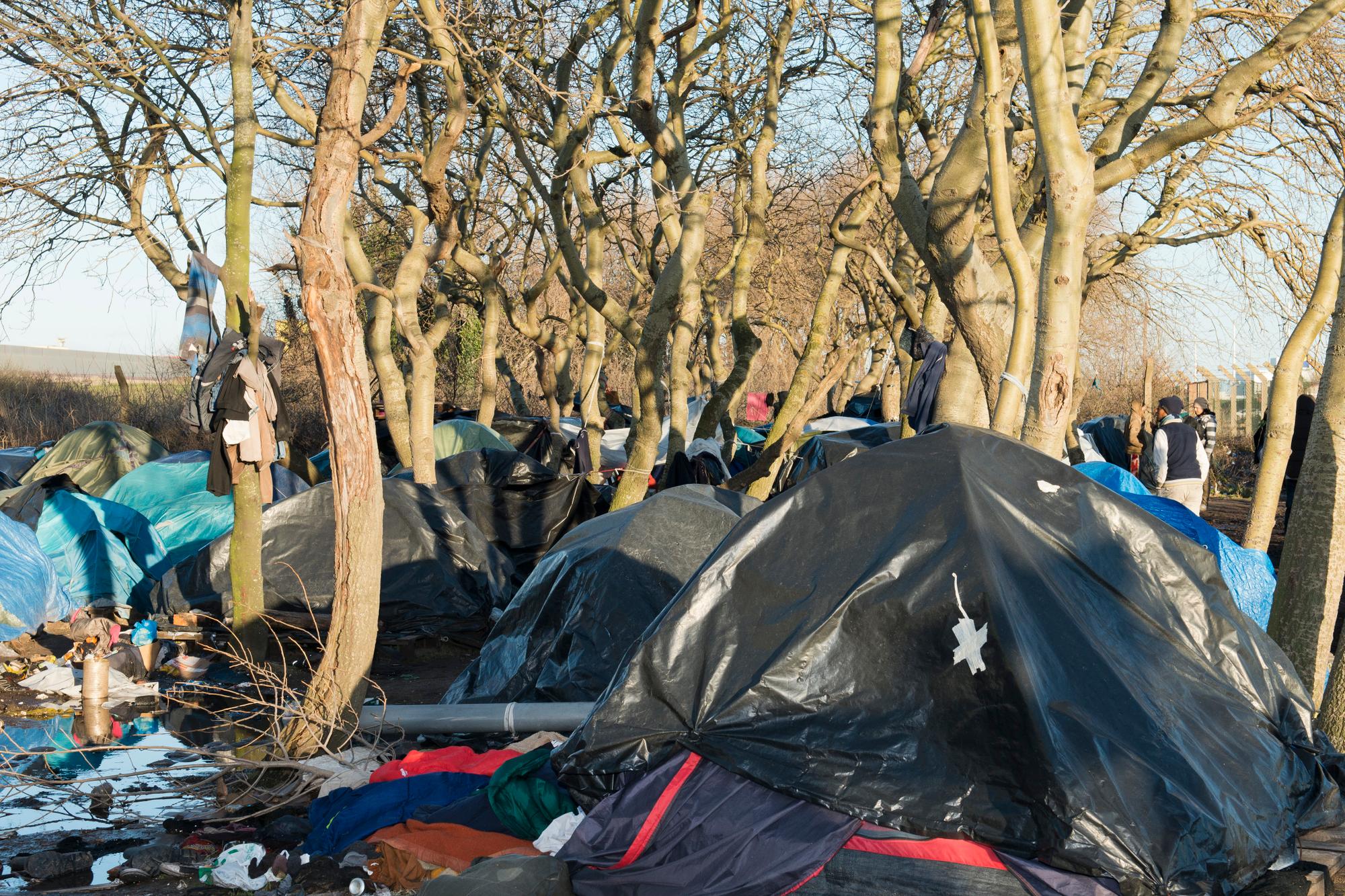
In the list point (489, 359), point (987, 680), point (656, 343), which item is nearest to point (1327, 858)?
point (987, 680)

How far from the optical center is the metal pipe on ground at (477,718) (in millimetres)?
5922

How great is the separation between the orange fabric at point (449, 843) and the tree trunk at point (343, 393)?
104 centimetres

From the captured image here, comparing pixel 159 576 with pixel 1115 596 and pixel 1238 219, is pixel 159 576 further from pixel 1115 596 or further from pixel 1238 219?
pixel 1238 219

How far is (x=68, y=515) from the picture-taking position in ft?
34.1

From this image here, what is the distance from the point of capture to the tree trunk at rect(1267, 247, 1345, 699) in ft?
17.1

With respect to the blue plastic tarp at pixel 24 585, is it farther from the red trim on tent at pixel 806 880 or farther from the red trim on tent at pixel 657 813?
the red trim on tent at pixel 806 880

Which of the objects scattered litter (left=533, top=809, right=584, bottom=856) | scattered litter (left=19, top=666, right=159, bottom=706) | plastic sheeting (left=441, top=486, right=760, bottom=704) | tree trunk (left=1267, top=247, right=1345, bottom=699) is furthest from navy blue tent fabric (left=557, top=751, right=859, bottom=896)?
scattered litter (left=19, top=666, right=159, bottom=706)

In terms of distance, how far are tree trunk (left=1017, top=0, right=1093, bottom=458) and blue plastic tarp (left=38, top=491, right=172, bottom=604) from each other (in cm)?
827

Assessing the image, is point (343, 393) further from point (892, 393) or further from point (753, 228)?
point (892, 393)

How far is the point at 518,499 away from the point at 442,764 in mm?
7079

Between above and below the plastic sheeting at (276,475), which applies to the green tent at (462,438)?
above

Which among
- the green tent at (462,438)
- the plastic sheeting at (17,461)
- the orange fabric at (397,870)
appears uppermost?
the green tent at (462,438)

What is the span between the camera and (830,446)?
12664mm

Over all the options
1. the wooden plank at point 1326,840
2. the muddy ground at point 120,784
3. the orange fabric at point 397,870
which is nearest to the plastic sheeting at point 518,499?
the muddy ground at point 120,784
